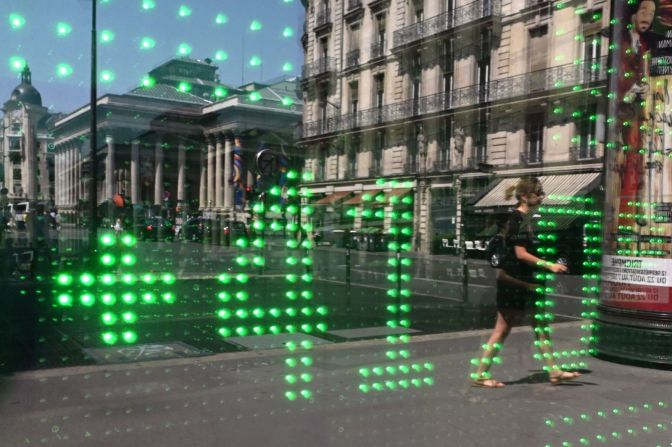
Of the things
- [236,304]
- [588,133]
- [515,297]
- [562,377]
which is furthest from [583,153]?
[236,304]

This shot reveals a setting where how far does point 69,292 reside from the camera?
8.82 m

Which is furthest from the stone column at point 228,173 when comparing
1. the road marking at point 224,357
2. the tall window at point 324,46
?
the road marking at point 224,357

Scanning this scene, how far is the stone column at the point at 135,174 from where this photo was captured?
3.62 m

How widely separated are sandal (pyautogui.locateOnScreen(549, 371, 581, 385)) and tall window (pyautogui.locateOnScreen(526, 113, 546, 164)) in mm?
1545

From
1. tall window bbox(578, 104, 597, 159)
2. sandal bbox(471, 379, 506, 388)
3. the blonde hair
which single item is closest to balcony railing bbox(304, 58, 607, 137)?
tall window bbox(578, 104, 597, 159)

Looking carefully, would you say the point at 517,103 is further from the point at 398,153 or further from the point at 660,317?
the point at 660,317

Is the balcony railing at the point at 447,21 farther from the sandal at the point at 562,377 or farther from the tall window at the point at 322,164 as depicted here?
the sandal at the point at 562,377

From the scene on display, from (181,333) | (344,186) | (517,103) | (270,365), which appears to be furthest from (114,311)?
(517,103)

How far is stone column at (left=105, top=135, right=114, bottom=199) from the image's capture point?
11.7 feet

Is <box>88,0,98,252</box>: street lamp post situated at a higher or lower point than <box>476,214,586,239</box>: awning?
higher

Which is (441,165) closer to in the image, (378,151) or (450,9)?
(378,151)

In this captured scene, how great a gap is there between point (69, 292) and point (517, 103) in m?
7.08

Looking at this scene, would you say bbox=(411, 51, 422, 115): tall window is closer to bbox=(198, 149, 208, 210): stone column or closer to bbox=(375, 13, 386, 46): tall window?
bbox=(375, 13, 386, 46): tall window

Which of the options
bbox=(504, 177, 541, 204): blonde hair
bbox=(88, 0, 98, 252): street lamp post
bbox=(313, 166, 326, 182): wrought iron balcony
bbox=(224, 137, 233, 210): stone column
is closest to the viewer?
bbox=(88, 0, 98, 252): street lamp post
